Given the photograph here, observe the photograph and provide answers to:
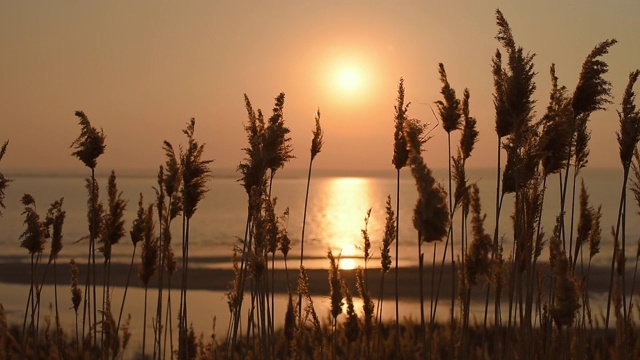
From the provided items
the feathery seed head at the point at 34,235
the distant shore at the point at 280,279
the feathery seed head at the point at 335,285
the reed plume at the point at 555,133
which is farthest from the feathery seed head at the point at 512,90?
the distant shore at the point at 280,279

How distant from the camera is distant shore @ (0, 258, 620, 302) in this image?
21.4 m

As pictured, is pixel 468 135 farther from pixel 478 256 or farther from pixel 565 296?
pixel 565 296

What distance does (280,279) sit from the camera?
78.2 feet

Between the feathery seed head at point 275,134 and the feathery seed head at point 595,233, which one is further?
the feathery seed head at point 595,233

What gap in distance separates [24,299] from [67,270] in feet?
23.3

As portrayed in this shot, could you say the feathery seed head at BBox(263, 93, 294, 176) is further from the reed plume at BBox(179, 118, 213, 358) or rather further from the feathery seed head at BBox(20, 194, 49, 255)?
the feathery seed head at BBox(20, 194, 49, 255)

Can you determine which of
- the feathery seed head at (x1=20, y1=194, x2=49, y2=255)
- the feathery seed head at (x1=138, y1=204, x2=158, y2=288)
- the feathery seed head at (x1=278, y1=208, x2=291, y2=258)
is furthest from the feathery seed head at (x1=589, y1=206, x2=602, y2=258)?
the feathery seed head at (x1=20, y1=194, x2=49, y2=255)

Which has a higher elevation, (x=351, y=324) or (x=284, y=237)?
(x=284, y=237)

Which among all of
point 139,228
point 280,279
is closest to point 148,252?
point 139,228

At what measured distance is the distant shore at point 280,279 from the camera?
2141 cm

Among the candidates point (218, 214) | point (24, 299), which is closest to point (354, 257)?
point (24, 299)

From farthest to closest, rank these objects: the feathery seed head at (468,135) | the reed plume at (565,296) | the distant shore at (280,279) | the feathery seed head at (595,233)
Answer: the distant shore at (280,279) → the feathery seed head at (595,233) → the feathery seed head at (468,135) → the reed plume at (565,296)

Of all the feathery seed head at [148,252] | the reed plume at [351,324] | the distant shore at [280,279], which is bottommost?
the distant shore at [280,279]

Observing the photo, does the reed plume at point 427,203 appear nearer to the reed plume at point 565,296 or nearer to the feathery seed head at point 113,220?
the reed plume at point 565,296
